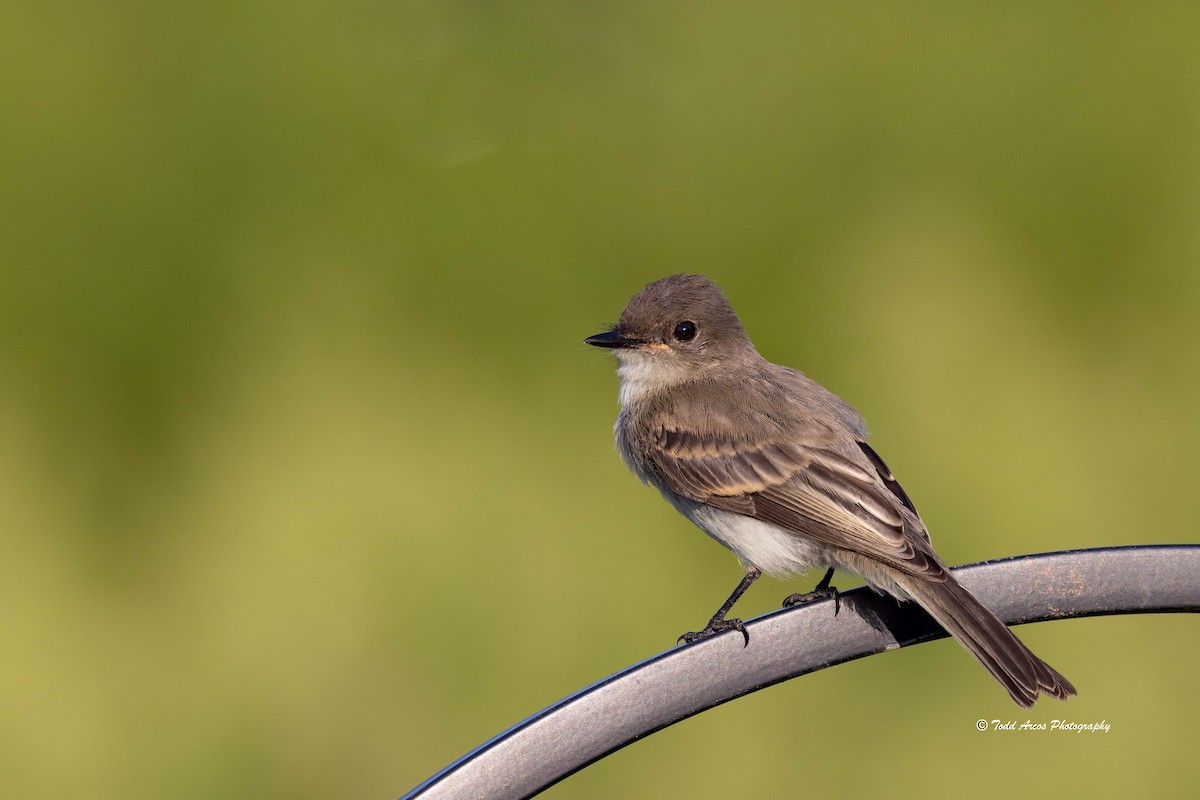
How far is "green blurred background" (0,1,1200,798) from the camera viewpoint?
11.3 ft

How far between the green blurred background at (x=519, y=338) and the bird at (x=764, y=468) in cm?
36

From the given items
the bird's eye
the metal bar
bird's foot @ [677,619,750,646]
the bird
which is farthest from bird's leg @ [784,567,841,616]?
the bird's eye

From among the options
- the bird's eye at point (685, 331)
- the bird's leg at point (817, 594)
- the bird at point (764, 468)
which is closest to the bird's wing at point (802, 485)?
the bird at point (764, 468)

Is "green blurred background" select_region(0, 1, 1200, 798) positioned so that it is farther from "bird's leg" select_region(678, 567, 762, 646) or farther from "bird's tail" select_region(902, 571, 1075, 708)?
"bird's tail" select_region(902, 571, 1075, 708)

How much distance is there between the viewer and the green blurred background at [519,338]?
3430 millimetres

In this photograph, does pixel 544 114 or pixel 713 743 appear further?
pixel 544 114

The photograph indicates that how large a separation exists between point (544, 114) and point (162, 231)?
4.04ft

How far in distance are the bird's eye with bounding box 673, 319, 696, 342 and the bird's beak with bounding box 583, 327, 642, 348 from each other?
107 millimetres

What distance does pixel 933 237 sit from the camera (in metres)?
4.00

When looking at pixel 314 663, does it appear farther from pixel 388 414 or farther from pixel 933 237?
pixel 933 237

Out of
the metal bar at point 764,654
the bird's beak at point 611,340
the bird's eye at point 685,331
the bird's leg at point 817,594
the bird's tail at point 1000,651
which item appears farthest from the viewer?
the bird's eye at point 685,331

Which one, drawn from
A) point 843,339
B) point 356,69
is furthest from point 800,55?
point 356,69

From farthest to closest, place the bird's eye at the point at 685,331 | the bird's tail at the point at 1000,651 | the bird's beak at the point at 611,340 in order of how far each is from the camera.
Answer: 1. the bird's eye at the point at 685,331
2. the bird's beak at the point at 611,340
3. the bird's tail at the point at 1000,651

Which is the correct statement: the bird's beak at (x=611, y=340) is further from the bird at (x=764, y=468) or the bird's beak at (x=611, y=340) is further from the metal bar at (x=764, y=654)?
the metal bar at (x=764, y=654)
